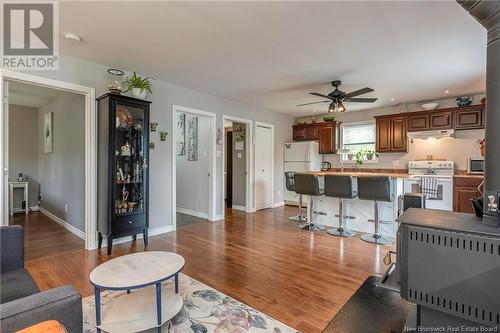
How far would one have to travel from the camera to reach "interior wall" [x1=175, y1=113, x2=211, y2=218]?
17.7 feet

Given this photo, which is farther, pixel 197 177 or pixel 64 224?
pixel 197 177

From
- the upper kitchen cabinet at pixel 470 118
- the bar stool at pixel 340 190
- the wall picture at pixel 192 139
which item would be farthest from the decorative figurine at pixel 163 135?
the upper kitchen cabinet at pixel 470 118

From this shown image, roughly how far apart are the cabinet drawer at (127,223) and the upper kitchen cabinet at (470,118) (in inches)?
236

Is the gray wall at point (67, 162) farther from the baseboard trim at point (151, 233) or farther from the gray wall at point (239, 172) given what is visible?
the gray wall at point (239, 172)

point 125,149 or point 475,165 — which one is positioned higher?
point 125,149

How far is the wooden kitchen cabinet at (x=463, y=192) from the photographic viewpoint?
175 inches

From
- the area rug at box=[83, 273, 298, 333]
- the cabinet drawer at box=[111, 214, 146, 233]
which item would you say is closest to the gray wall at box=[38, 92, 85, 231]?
the cabinet drawer at box=[111, 214, 146, 233]

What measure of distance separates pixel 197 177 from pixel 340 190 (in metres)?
3.08

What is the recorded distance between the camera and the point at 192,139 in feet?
19.1

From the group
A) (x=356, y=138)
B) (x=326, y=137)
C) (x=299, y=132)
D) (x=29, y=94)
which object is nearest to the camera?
(x=29, y=94)

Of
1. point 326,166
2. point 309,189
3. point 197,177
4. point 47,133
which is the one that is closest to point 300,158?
point 326,166

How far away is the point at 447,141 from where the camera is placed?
17.2ft

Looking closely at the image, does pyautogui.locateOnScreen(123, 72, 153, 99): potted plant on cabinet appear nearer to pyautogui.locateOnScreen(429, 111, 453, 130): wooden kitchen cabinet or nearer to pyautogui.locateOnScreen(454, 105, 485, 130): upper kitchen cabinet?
pyautogui.locateOnScreen(429, 111, 453, 130): wooden kitchen cabinet

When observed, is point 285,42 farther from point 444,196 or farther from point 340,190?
point 444,196
